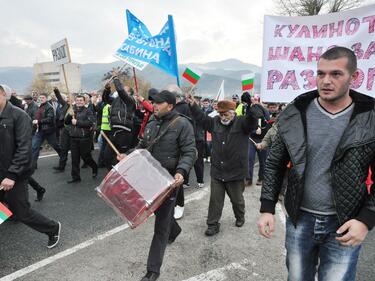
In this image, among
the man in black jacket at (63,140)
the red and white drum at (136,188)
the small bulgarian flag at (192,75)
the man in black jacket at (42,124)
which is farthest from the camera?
the man in black jacket at (42,124)

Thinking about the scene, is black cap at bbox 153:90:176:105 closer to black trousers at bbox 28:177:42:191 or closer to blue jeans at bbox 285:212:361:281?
blue jeans at bbox 285:212:361:281

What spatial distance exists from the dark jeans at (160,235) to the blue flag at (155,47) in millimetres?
2473

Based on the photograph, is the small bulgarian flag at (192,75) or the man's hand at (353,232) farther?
the small bulgarian flag at (192,75)

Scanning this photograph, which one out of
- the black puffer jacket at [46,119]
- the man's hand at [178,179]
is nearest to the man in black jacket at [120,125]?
the black puffer jacket at [46,119]

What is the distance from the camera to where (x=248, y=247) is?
3934mm

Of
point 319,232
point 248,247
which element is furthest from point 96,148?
point 319,232

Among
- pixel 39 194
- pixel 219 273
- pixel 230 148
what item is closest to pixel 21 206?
pixel 39 194

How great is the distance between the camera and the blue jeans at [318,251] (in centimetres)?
198

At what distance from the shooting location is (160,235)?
10.8 feet

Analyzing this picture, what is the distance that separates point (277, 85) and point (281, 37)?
59cm

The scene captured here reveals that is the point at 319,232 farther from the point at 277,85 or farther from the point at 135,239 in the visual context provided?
the point at 135,239

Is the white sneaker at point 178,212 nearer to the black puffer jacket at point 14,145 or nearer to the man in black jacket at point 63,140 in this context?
the black puffer jacket at point 14,145

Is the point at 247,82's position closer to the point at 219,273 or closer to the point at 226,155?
the point at 226,155

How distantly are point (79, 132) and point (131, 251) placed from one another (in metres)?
3.65
